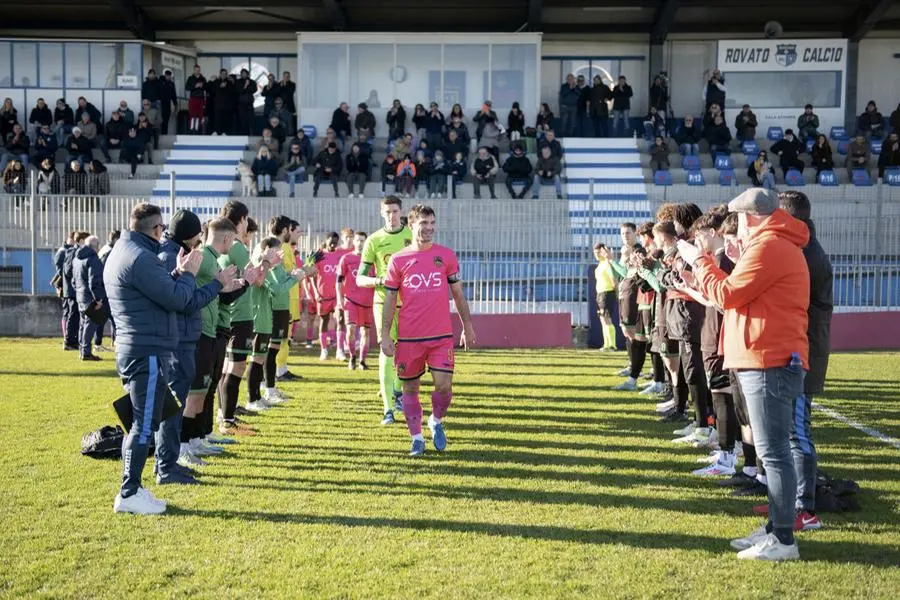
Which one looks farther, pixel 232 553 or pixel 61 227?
pixel 61 227

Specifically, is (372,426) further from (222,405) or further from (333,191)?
(333,191)

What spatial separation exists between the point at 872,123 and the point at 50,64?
1046 inches

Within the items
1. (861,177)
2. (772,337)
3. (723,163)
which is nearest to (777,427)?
(772,337)

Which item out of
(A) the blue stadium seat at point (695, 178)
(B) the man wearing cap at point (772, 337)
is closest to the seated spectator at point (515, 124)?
(A) the blue stadium seat at point (695, 178)

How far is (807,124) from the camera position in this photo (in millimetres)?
31828

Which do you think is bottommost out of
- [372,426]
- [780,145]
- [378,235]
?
[372,426]

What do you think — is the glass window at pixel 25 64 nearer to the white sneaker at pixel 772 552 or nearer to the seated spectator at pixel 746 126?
the seated spectator at pixel 746 126

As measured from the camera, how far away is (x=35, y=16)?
114 feet

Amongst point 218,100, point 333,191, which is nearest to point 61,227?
point 333,191

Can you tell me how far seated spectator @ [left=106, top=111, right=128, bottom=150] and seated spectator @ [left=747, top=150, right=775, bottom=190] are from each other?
18.5 metres

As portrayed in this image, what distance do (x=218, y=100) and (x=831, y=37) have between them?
67.3 ft

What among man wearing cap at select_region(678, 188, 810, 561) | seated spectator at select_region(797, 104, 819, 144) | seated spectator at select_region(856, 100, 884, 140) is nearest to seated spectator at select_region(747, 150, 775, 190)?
seated spectator at select_region(797, 104, 819, 144)

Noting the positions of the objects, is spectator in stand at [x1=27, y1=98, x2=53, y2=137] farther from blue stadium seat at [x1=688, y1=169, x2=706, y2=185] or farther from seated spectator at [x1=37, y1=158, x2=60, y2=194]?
blue stadium seat at [x1=688, y1=169, x2=706, y2=185]

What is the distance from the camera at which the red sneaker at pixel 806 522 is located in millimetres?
6637
